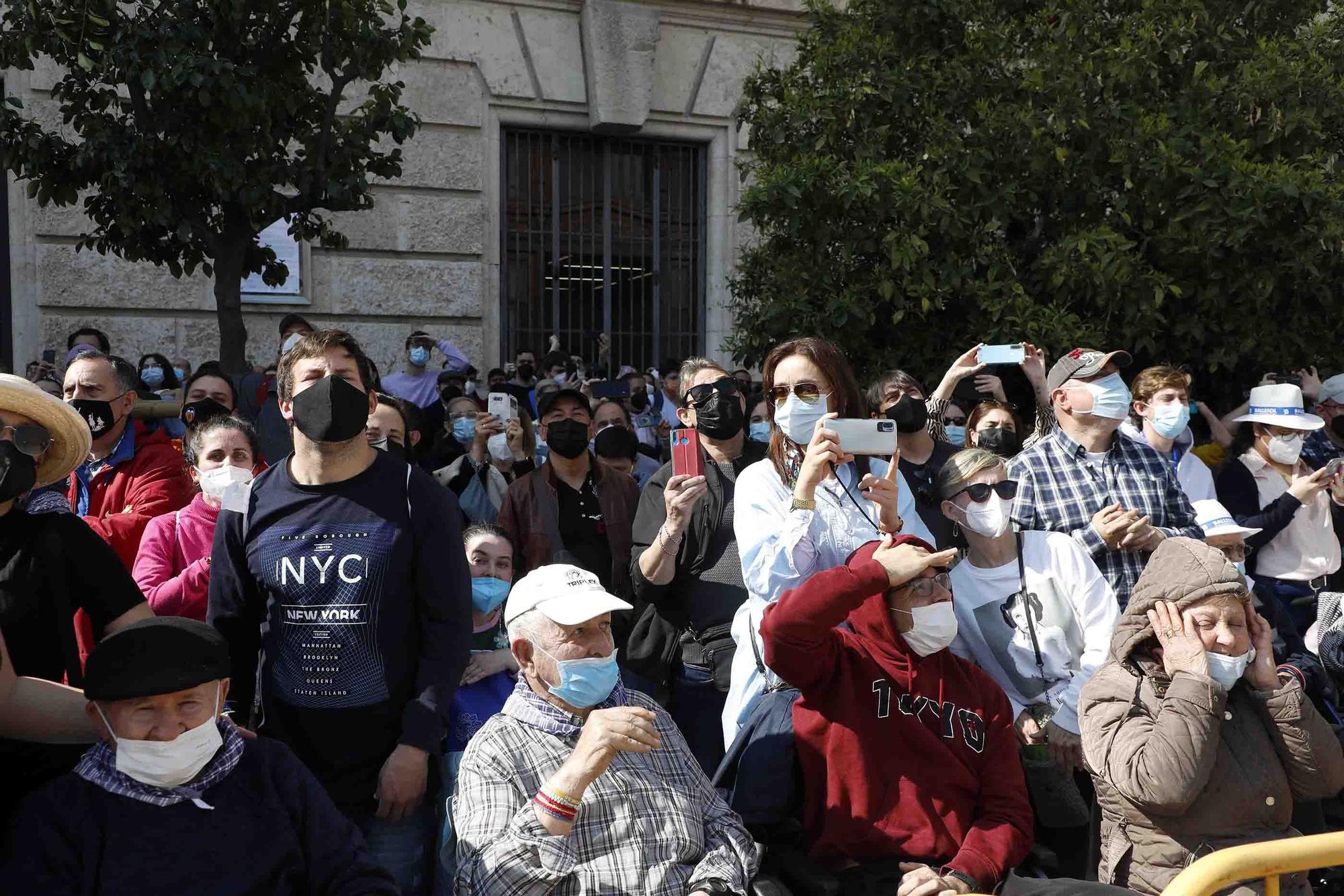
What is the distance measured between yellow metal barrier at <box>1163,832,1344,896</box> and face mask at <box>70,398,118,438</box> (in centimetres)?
370

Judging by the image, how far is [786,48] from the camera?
13211 mm

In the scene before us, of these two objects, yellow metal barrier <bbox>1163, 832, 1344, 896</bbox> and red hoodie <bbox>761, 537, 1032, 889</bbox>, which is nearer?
yellow metal barrier <bbox>1163, 832, 1344, 896</bbox>

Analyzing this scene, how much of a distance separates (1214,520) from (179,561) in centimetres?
383

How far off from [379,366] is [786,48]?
17.3 ft

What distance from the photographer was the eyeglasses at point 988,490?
436 centimetres

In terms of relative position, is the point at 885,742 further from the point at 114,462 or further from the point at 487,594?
the point at 114,462

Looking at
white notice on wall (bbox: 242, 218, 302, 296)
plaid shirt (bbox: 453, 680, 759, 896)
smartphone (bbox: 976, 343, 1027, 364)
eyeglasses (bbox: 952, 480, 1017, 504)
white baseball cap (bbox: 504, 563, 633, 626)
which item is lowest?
plaid shirt (bbox: 453, 680, 759, 896)

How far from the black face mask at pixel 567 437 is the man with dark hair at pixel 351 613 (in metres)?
2.01

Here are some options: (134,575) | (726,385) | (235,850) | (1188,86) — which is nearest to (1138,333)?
(1188,86)

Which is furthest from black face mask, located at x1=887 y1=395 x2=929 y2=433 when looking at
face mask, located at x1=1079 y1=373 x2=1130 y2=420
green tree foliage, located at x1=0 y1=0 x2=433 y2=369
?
green tree foliage, located at x1=0 y1=0 x2=433 y2=369

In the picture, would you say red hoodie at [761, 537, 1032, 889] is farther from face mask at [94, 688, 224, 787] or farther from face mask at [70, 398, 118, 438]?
face mask at [70, 398, 118, 438]

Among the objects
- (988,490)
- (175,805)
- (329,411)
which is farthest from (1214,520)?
(175,805)

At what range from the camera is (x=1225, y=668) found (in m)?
3.65

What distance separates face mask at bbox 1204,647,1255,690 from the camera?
365cm
